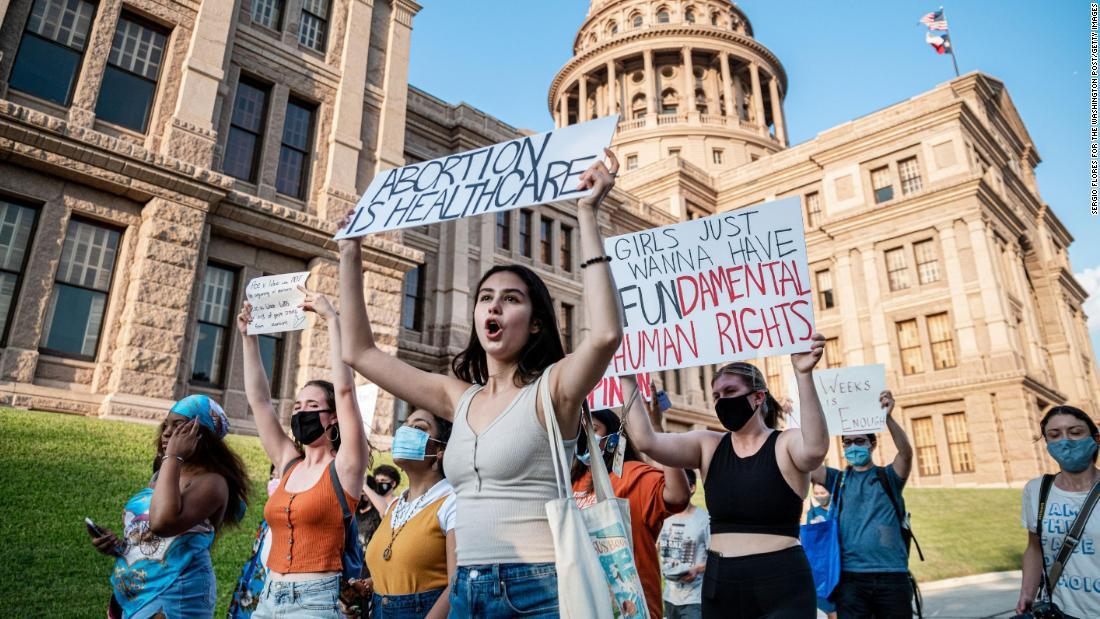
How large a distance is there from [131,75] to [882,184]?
34.5 meters

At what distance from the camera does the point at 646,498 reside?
13.1ft

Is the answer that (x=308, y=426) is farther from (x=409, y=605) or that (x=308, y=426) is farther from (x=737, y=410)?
(x=737, y=410)

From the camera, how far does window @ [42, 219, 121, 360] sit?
11.7 meters

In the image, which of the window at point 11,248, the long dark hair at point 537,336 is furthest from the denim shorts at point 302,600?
the window at point 11,248

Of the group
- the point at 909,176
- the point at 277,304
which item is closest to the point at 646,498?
the point at 277,304

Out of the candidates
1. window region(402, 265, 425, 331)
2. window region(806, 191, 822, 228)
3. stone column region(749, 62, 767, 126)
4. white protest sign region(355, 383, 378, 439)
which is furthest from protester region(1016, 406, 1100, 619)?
stone column region(749, 62, 767, 126)

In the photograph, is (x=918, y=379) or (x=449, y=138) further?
(x=918, y=379)

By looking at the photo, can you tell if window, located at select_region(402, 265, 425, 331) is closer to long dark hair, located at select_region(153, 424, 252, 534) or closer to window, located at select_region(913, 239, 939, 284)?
long dark hair, located at select_region(153, 424, 252, 534)

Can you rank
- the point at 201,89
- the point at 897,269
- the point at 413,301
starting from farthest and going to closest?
the point at 897,269, the point at 413,301, the point at 201,89

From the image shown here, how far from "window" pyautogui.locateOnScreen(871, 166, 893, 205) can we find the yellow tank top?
37746 mm

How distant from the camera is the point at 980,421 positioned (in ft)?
98.1

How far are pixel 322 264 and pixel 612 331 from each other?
1420 cm

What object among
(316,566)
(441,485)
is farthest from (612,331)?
(316,566)

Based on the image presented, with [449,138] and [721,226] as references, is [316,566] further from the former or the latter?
[449,138]
